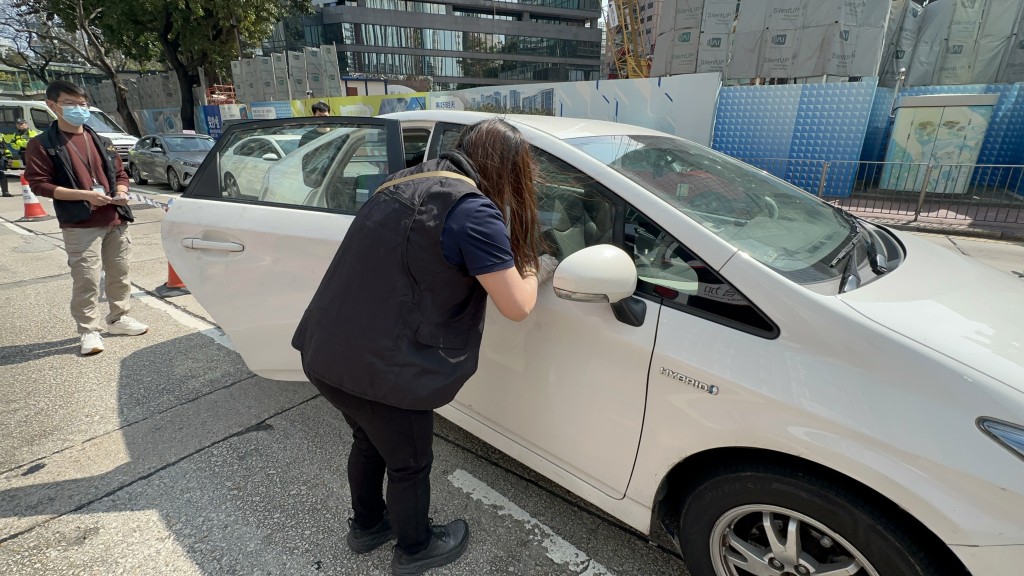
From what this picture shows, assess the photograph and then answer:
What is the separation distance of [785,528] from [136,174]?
1751cm

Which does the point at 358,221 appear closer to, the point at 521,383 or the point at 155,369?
the point at 521,383

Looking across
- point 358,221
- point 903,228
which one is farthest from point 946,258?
point 903,228

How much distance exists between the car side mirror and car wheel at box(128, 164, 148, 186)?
16.2 metres

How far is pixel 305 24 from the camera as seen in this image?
6169cm

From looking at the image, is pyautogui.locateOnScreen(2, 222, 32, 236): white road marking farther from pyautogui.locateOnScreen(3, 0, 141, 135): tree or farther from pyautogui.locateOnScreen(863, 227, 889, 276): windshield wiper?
pyautogui.locateOnScreen(3, 0, 141, 135): tree

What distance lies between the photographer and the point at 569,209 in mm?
1953

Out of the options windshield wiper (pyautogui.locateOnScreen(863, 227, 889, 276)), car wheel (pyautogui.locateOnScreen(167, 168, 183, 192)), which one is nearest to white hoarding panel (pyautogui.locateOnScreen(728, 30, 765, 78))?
windshield wiper (pyautogui.locateOnScreen(863, 227, 889, 276))

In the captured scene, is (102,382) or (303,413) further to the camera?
(102,382)

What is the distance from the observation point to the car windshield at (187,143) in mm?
12836

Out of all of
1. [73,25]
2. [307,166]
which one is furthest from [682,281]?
[73,25]

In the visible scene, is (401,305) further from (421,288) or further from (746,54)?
(746,54)

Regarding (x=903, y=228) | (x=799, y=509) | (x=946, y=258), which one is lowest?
(x=903, y=228)

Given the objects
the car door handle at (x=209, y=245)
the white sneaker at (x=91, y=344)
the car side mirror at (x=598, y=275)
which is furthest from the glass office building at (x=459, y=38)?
the car side mirror at (x=598, y=275)

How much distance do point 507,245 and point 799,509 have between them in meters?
1.08
